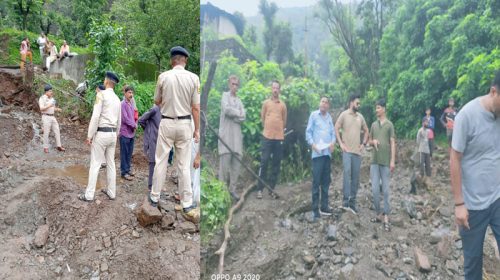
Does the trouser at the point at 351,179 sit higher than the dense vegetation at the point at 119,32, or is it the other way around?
the dense vegetation at the point at 119,32

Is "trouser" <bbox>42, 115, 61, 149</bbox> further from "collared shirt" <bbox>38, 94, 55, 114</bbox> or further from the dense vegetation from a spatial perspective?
the dense vegetation

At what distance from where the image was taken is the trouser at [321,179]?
2.37 meters

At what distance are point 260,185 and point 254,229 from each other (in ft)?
0.87

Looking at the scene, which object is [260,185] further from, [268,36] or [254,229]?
[268,36]

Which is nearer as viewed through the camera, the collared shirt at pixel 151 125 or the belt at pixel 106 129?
the belt at pixel 106 129

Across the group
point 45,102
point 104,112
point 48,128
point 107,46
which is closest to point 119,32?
point 107,46

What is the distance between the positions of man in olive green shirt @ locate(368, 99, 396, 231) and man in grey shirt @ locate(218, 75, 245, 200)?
30.7 inches

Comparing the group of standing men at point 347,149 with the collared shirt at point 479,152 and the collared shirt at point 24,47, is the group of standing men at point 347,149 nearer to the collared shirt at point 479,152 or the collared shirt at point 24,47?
the collared shirt at point 479,152

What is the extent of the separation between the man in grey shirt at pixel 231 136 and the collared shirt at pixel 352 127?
1.95 feet

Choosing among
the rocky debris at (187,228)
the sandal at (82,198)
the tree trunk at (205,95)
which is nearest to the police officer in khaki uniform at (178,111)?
the rocky debris at (187,228)

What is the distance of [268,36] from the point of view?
8.32 feet

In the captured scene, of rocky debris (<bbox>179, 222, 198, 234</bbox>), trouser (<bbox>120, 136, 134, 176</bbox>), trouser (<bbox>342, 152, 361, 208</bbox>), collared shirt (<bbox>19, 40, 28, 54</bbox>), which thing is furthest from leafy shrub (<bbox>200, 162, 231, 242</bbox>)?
collared shirt (<bbox>19, 40, 28, 54</bbox>)

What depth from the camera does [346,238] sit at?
2.29 metres

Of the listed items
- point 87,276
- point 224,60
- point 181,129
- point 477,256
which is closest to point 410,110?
point 477,256
